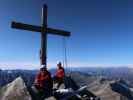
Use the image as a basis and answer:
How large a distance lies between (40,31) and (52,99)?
6.11 meters

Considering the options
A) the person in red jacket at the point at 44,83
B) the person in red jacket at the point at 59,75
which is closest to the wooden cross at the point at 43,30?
the person in red jacket at the point at 59,75

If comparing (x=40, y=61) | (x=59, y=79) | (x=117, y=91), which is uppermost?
(x=40, y=61)

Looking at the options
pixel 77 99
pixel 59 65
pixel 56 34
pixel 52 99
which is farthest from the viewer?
pixel 56 34

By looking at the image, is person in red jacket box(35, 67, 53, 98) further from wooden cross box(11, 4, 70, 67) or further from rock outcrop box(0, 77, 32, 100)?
wooden cross box(11, 4, 70, 67)

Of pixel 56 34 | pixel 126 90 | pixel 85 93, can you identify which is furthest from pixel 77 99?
pixel 126 90

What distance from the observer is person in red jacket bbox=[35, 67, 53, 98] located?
58.2ft

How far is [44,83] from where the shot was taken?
58.3 ft

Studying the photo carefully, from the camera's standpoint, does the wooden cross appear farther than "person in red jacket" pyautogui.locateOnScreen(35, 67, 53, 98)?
Yes

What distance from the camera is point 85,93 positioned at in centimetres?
2138

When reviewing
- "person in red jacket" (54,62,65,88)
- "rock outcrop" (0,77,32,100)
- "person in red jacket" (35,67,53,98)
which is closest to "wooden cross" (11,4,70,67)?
"person in red jacket" (54,62,65,88)

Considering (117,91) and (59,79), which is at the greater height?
(59,79)

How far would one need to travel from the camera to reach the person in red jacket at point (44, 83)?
17.7 meters

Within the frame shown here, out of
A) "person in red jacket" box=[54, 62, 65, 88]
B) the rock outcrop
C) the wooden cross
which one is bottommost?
the rock outcrop

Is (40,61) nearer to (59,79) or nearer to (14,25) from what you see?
(59,79)
